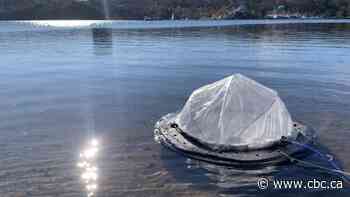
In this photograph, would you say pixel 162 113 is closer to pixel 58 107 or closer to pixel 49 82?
pixel 58 107

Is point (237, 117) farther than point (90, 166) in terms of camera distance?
Yes

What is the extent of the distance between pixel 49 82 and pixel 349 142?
864 inches

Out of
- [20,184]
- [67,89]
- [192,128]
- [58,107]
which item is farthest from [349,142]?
[67,89]

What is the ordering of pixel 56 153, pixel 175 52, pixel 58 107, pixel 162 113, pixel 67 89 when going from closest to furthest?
pixel 56 153
pixel 162 113
pixel 58 107
pixel 67 89
pixel 175 52

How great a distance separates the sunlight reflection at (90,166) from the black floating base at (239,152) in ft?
9.16

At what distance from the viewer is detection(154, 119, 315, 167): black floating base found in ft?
41.0

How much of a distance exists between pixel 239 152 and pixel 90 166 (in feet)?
17.8

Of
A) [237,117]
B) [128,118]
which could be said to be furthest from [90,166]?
[237,117]

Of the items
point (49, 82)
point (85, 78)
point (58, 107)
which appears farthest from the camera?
point (85, 78)

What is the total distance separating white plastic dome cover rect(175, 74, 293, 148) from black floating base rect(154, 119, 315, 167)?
32 cm

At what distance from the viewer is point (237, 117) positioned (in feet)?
44.3

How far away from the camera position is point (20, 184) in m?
11.5

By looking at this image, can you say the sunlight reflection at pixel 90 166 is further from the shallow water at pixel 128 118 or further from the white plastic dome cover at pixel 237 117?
the white plastic dome cover at pixel 237 117

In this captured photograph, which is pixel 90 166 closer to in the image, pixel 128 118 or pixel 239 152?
pixel 239 152
